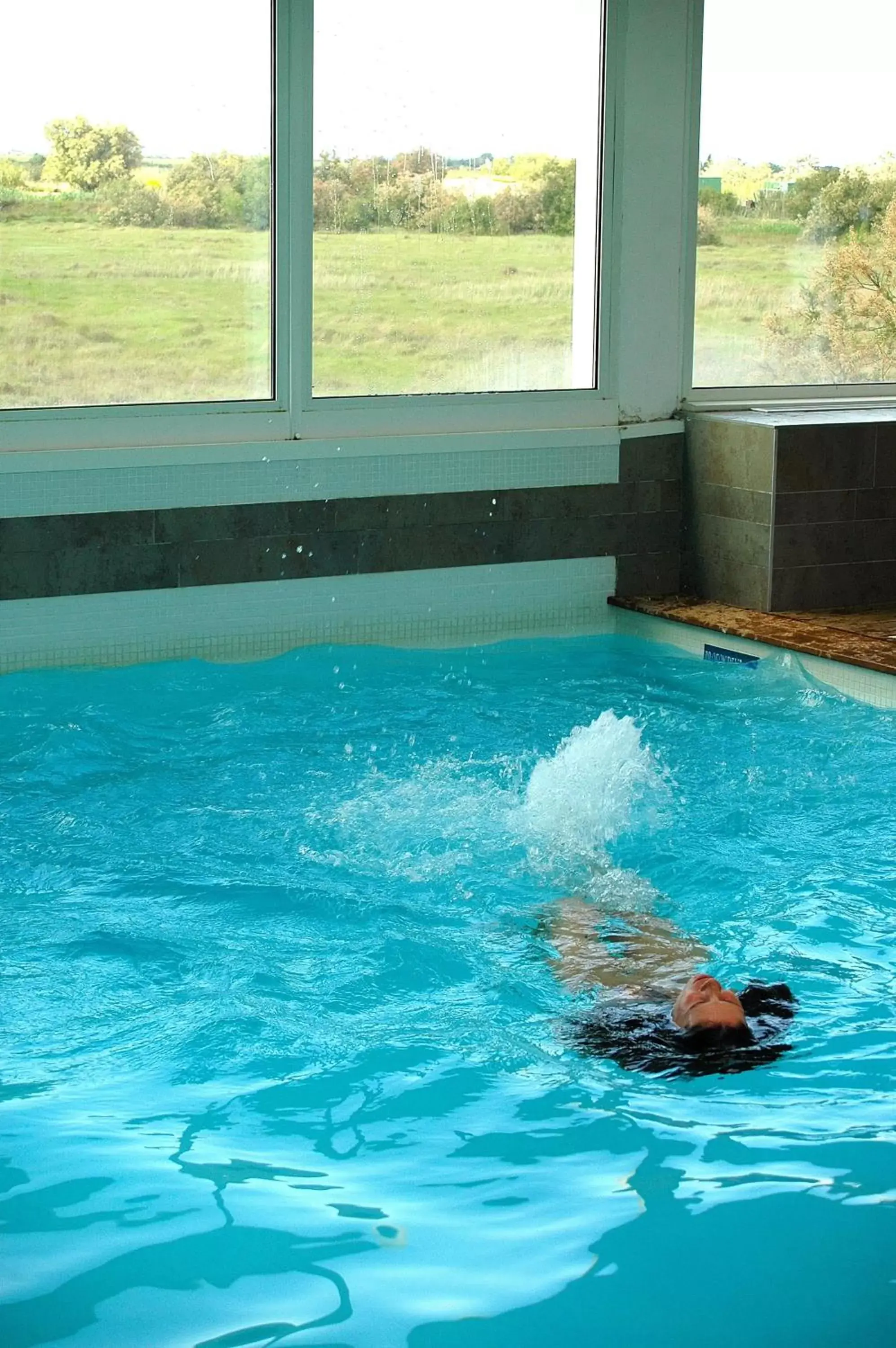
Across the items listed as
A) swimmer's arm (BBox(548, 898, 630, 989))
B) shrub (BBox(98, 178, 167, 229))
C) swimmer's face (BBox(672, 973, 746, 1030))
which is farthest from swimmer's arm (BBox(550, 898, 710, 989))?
shrub (BBox(98, 178, 167, 229))

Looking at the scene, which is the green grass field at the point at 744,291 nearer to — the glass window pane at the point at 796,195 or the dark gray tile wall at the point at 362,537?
the glass window pane at the point at 796,195

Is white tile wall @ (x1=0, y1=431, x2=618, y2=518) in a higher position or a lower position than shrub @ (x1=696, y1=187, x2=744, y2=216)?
lower

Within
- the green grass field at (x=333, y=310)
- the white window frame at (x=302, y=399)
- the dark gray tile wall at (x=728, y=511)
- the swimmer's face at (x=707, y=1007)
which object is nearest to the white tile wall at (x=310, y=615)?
the dark gray tile wall at (x=728, y=511)

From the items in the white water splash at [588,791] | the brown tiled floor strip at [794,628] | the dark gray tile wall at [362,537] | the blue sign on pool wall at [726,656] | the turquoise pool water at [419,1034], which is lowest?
Result: the turquoise pool water at [419,1034]

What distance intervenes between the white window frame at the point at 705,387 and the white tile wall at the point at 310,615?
92 centimetres

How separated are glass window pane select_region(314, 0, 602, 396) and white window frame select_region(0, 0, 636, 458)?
6 centimetres

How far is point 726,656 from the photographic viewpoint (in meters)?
6.59

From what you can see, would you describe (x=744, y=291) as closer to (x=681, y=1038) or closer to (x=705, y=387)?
(x=705, y=387)

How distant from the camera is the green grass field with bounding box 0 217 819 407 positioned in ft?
19.9

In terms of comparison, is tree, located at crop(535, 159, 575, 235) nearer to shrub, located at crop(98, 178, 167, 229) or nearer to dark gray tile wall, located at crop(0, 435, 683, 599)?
dark gray tile wall, located at crop(0, 435, 683, 599)

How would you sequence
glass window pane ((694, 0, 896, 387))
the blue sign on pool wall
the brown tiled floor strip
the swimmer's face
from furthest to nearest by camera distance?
glass window pane ((694, 0, 896, 387)), the blue sign on pool wall, the brown tiled floor strip, the swimmer's face

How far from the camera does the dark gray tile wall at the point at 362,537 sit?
609 centimetres

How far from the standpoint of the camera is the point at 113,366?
245 inches

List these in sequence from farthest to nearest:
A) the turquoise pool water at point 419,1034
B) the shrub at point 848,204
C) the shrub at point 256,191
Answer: the shrub at point 848,204
the shrub at point 256,191
the turquoise pool water at point 419,1034
